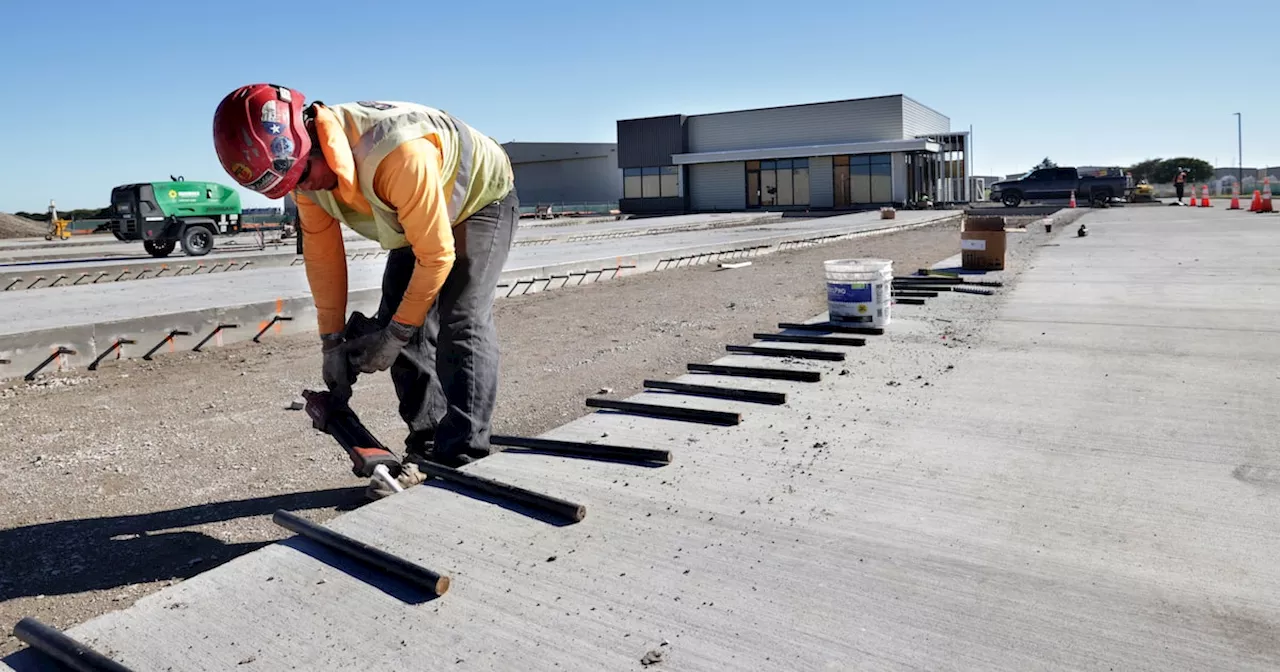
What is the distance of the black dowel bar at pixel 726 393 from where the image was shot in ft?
15.0

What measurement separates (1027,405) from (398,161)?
315cm

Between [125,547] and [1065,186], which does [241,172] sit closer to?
[125,547]

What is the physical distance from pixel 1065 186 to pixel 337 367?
39266 millimetres

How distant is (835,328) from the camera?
6.66 m

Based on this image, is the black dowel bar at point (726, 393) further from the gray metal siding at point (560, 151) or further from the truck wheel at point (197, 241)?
the gray metal siding at point (560, 151)

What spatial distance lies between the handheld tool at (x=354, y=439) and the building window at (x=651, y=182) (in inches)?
1890

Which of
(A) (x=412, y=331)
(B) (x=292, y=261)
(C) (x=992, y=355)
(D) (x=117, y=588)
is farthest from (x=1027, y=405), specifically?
(B) (x=292, y=261)

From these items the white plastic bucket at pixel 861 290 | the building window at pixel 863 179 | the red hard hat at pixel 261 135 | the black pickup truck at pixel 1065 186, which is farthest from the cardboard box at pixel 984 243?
the building window at pixel 863 179

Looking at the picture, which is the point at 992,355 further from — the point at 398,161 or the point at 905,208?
the point at 905,208

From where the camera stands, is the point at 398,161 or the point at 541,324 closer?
the point at 398,161

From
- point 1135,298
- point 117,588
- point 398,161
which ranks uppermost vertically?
point 398,161

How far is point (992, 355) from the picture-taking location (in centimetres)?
570

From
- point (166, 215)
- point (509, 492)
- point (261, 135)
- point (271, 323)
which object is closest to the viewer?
point (261, 135)

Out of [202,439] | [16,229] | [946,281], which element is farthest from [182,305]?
[16,229]
